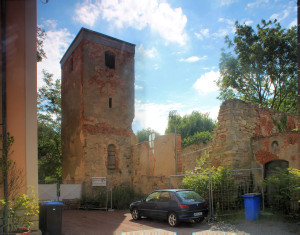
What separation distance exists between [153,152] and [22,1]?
37.7ft

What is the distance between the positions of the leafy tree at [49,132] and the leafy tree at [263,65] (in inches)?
656

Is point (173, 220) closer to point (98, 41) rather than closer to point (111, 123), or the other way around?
point (111, 123)

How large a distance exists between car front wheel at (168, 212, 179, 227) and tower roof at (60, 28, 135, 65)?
13570mm

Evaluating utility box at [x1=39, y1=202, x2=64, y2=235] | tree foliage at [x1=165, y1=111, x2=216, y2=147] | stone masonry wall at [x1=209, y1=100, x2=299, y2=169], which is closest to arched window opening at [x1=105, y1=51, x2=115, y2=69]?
stone masonry wall at [x1=209, y1=100, x2=299, y2=169]

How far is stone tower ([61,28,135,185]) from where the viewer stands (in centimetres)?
1750

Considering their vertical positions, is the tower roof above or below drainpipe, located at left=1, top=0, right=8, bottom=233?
above

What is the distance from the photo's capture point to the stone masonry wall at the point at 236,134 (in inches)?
479

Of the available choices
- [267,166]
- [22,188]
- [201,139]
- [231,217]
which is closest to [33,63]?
[22,188]

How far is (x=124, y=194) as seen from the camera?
1599cm

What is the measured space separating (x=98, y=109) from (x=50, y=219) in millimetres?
10880

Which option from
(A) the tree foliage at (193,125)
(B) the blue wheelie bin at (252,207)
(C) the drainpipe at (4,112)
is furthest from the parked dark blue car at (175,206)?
(A) the tree foliage at (193,125)

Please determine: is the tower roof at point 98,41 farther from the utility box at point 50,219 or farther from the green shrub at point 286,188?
the green shrub at point 286,188

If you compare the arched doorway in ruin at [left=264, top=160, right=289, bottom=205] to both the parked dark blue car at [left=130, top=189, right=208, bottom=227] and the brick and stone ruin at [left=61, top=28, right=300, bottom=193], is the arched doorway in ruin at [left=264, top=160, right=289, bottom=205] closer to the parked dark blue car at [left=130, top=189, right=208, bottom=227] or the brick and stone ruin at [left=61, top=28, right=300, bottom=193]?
the brick and stone ruin at [left=61, top=28, right=300, bottom=193]

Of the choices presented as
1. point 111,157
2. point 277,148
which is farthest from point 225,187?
point 111,157
